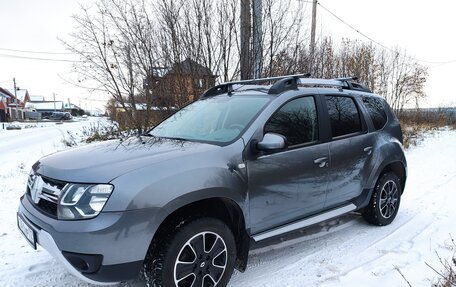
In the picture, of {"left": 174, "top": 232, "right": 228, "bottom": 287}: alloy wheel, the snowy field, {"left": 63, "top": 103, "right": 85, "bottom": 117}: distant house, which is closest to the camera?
{"left": 174, "top": 232, "right": 228, "bottom": 287}: alloy wheel

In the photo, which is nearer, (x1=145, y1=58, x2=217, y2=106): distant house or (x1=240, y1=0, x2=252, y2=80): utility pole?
(x1=240, y1=0, x2=252, y2=80): utility pole

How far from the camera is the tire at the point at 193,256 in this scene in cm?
254

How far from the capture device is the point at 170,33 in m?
8.62

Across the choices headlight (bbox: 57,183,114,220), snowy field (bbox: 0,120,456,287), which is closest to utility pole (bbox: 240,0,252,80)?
snowy field (bbox: 0,120,456,287)

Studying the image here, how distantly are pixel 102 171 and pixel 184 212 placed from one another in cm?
70

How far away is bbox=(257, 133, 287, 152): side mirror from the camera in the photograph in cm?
295

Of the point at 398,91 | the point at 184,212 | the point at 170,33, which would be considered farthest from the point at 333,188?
the point at 398,91

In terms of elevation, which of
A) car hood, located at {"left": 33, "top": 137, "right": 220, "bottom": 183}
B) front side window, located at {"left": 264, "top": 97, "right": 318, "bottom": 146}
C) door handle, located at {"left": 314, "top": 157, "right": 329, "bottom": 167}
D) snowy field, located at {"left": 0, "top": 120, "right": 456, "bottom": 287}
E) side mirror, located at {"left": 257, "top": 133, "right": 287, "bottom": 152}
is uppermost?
front side window, located at {"left": 264, "top": 97, "right": 318, "bottom": 146}

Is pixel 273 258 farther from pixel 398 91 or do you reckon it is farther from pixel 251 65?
pixel 398 91

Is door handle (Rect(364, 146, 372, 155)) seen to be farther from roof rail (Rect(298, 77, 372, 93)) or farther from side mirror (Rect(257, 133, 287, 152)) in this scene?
side mirror (Rect(257, 133, 287, 152))

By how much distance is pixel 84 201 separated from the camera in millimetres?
2365

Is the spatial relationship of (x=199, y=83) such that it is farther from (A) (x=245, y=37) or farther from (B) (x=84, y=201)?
(B) (x=84, y=201)

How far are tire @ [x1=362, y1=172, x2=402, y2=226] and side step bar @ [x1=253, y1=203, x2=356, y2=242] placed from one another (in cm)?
50

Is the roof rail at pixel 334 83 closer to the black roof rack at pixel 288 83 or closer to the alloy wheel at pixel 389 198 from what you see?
the black roof rack at pixel 288 83
